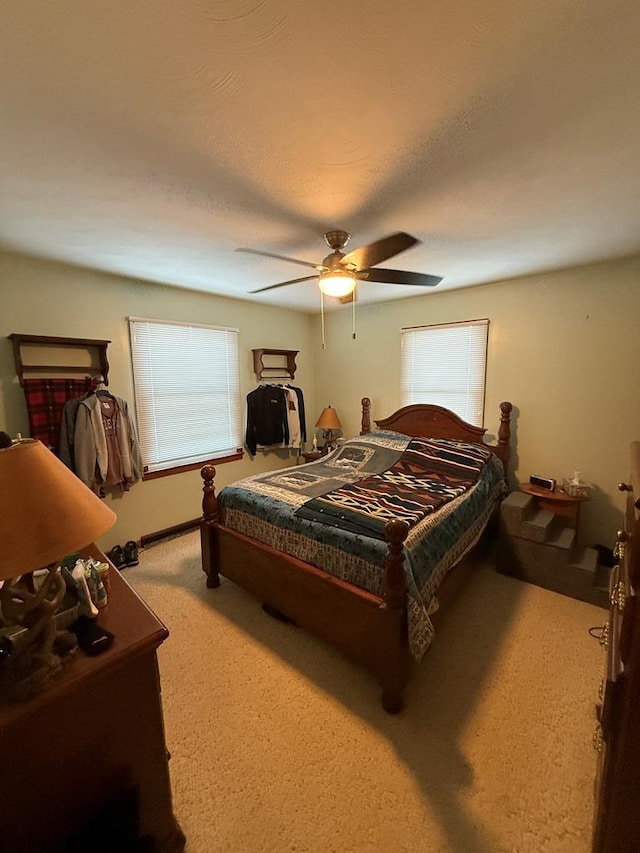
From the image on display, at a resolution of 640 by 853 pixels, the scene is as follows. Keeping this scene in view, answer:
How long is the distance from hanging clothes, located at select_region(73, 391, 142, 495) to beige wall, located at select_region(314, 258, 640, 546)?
10.0ft

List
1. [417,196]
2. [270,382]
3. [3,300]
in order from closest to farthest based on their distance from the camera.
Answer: [417,196] < [3,300] < [270,382]

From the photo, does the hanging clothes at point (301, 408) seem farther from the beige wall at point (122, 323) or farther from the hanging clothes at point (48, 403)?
the hanging clothes at point (48, 403)

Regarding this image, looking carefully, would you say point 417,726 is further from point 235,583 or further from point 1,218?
point 1,218

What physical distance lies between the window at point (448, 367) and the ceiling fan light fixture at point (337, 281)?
1.92m

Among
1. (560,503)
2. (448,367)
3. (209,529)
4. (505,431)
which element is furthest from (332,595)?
(448,367)

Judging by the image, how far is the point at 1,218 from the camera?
1.83 meters

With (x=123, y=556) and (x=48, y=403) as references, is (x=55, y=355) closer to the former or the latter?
(x=48, y=403)

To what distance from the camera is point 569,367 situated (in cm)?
286

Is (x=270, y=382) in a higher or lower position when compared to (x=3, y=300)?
lower

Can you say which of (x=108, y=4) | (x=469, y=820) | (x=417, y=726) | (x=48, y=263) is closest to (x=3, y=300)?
(x=48, y=263)

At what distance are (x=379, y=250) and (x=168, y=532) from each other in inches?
124

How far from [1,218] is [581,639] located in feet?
13.4

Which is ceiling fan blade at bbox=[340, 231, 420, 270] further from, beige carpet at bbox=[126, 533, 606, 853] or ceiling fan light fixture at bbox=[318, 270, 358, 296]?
beige carpet at bbox=[126, 533, 606, 853]

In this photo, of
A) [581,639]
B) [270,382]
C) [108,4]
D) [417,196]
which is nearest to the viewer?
[108,4]
